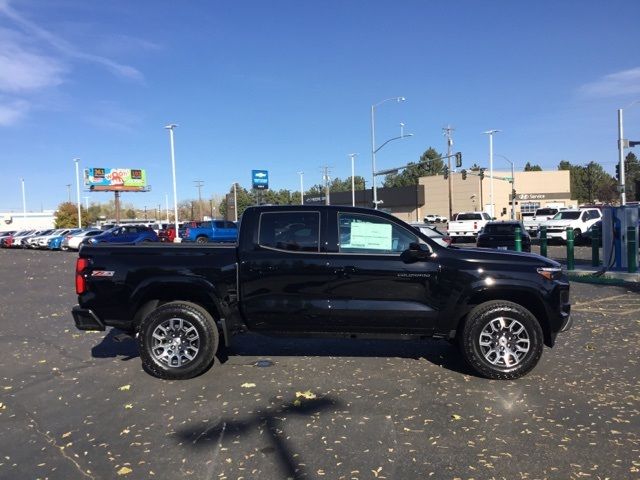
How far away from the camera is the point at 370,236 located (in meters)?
5.81

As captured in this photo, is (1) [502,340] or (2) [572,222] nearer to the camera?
(1) [502,340]

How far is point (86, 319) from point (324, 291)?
8.85ft

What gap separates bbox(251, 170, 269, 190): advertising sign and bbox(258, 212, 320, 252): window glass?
73.8 meters

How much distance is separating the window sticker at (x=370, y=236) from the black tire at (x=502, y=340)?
3.98ft

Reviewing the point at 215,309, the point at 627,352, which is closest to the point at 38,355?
the point at 215,309

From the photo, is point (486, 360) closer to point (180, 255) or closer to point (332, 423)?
point (332, 423)

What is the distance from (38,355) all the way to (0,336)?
1783 mm

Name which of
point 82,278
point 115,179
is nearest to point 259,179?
point 115,179

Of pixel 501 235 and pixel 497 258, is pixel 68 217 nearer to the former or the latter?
pixel 501 235

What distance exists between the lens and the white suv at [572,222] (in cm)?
2695

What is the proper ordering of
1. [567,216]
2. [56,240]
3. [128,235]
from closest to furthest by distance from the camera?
[567,216], [128,235], [56,240]

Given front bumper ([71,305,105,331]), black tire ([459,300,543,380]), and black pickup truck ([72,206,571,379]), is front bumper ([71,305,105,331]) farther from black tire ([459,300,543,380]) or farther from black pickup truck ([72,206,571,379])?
black tire ([459,300,543,380])

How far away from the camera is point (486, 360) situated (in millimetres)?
5551

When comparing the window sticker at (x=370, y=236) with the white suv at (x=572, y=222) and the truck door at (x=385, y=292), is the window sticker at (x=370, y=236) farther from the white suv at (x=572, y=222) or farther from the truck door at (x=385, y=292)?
the white suv at (x=572, y=222)
